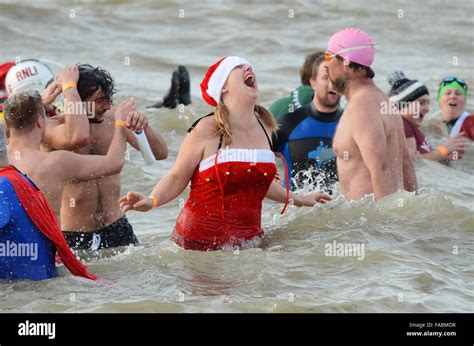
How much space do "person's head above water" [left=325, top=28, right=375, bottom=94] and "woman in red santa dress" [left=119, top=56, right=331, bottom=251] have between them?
105cm

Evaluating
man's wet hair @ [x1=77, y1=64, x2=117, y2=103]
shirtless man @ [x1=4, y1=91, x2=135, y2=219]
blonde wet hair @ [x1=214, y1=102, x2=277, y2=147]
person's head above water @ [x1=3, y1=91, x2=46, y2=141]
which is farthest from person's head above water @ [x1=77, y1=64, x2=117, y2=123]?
blonde wet hair @ [x1=214, y1=102, x2=277, y2=147]

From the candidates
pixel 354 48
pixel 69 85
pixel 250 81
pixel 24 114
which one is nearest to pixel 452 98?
pixel 354 48

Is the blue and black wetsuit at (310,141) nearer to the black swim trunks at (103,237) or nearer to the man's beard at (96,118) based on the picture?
the black swim trunks at (103,237)

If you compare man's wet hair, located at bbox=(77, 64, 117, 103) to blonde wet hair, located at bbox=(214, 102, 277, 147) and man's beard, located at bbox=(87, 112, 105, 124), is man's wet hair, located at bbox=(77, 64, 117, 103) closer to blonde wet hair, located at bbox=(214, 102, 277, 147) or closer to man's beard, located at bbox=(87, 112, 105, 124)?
man's beard, located at bbox=(87, 112, 105, 124)

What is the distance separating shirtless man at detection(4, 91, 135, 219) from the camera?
6.78 meters

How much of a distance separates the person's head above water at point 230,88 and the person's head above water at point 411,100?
4.48 meters

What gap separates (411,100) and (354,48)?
367 centimetres

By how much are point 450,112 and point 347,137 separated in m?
5.36

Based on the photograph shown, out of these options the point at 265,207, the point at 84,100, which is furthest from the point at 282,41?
the point at 84,100

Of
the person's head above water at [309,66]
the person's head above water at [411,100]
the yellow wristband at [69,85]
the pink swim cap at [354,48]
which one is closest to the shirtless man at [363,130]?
the pink swim cap at [354,48]

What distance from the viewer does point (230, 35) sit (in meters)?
19.8

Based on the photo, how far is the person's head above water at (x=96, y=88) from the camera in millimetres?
7469

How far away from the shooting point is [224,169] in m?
7.02
